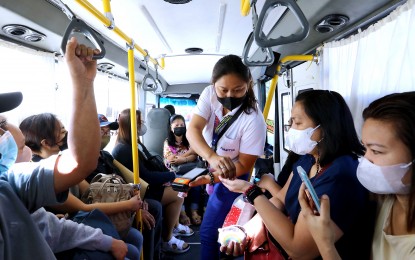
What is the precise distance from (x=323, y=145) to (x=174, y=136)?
339 cm

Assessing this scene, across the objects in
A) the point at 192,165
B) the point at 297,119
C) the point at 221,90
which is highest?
the point at 221,90

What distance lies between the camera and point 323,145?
1343 mm

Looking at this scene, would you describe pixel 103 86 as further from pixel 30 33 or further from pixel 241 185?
pixel 241 185

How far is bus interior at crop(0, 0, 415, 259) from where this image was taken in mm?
1565

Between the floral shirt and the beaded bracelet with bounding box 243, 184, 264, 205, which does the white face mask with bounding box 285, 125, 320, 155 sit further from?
the floral shirt

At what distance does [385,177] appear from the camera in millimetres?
1007

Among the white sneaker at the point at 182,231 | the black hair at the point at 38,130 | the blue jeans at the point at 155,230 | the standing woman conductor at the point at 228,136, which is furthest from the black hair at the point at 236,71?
the white sneaker at the point at 182,231

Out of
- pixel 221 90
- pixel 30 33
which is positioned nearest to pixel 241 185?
pixel 221 90

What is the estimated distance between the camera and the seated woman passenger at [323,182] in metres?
1.15

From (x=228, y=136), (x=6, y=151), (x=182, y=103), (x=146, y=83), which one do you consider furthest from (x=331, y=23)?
(x=182, y=103)

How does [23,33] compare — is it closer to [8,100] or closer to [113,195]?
[113,195]

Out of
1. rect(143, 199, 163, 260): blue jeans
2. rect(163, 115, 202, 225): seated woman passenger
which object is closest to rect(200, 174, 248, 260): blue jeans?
rect(143, 199, 163, 260): blue jeans

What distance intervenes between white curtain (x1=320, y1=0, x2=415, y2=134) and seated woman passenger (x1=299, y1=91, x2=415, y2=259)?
0.63 metres

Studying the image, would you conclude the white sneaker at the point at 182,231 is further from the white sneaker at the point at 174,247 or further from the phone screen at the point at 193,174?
the phone screen at the point at 193,174
